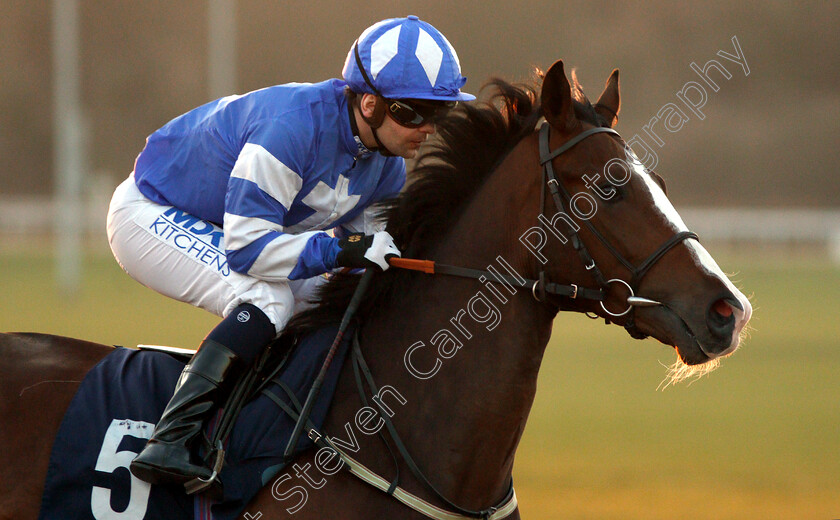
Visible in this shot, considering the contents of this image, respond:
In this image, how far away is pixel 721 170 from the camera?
1628 inches

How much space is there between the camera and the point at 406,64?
288cm

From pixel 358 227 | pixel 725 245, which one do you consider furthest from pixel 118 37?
pixel 358 227

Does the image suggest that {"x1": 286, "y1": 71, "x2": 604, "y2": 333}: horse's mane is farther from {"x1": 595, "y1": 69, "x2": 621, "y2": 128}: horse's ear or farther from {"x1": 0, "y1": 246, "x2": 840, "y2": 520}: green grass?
{"x1": 0, "y1": 246, "x2": 840, "y2": 520}: green grass

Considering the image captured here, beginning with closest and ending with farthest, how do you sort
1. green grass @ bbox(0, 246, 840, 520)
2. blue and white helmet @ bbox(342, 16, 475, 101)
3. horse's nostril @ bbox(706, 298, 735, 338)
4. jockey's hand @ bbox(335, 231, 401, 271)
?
horse's nostril @ bbox(706, 298, 735, 338)
jockey's hand @ bbox(335, 231, 401, 271)
blue and white helmet @ bbox(342, 16, 475, 101)
green grass @ bbox(0, 246, 840, 520)

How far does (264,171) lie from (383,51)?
1.83 feet

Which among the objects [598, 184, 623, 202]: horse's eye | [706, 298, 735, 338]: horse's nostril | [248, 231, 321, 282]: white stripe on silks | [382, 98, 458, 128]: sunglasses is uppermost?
[382, 98, 458, 128]: sunglasses

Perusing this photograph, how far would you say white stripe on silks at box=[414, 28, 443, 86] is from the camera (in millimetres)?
2879

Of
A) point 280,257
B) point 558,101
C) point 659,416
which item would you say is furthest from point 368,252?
point 659,416

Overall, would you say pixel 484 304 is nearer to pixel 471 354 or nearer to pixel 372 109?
pixel 471 354

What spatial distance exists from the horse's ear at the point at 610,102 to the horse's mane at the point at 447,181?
0.30ft

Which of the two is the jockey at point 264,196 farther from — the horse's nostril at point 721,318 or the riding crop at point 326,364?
the horse's nostril at point 721,318

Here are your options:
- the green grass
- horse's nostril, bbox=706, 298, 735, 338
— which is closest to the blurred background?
the green grass

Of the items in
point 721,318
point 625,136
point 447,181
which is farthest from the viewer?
point 625,136

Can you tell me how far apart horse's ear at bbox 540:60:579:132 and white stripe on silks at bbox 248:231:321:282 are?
849 mm
